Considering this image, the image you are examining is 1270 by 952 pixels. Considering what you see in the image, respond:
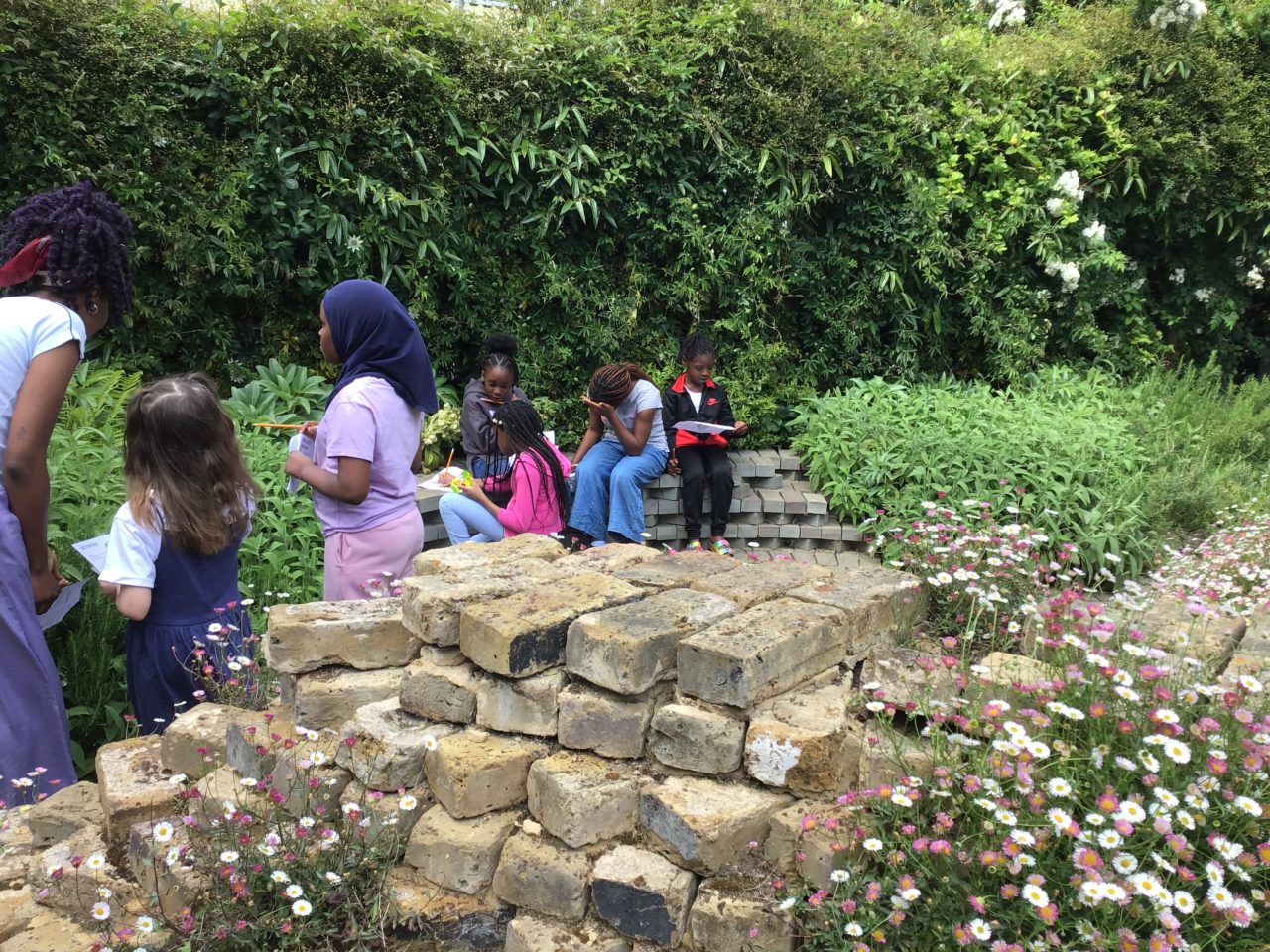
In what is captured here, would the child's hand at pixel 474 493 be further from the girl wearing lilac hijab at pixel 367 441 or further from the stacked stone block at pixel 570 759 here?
the stacked stone block at pixel 570 759

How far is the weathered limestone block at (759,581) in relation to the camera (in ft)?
8.74

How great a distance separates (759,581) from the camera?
2811 mm

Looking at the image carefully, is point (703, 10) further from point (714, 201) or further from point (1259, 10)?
point (1259, 10)

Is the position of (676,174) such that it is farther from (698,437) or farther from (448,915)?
(448,915)

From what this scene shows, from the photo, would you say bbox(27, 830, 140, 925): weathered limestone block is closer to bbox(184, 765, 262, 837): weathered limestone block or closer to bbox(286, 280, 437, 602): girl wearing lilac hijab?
bbox(184, 765, 262, 837): weathered limestone block

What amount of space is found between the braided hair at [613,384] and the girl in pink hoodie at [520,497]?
32.9 inches

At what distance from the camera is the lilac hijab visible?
311 centimetres

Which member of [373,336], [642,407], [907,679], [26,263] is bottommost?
[907,679]

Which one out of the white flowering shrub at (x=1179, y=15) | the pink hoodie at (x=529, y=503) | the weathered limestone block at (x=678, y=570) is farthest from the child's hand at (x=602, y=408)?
the white flowering shrub at (x=1179, y=15)

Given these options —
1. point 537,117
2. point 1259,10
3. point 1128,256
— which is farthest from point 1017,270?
point 537,117

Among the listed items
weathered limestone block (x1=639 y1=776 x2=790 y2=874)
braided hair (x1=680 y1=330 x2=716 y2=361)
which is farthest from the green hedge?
weathered limestone block (x1=639 y1=776 x2=790 y2=874)

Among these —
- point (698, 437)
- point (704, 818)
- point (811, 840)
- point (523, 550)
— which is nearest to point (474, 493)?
point (523, 550)

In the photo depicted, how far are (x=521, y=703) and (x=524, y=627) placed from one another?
230 millimetres

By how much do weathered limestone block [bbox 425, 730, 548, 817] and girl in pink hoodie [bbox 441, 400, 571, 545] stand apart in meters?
2.17
